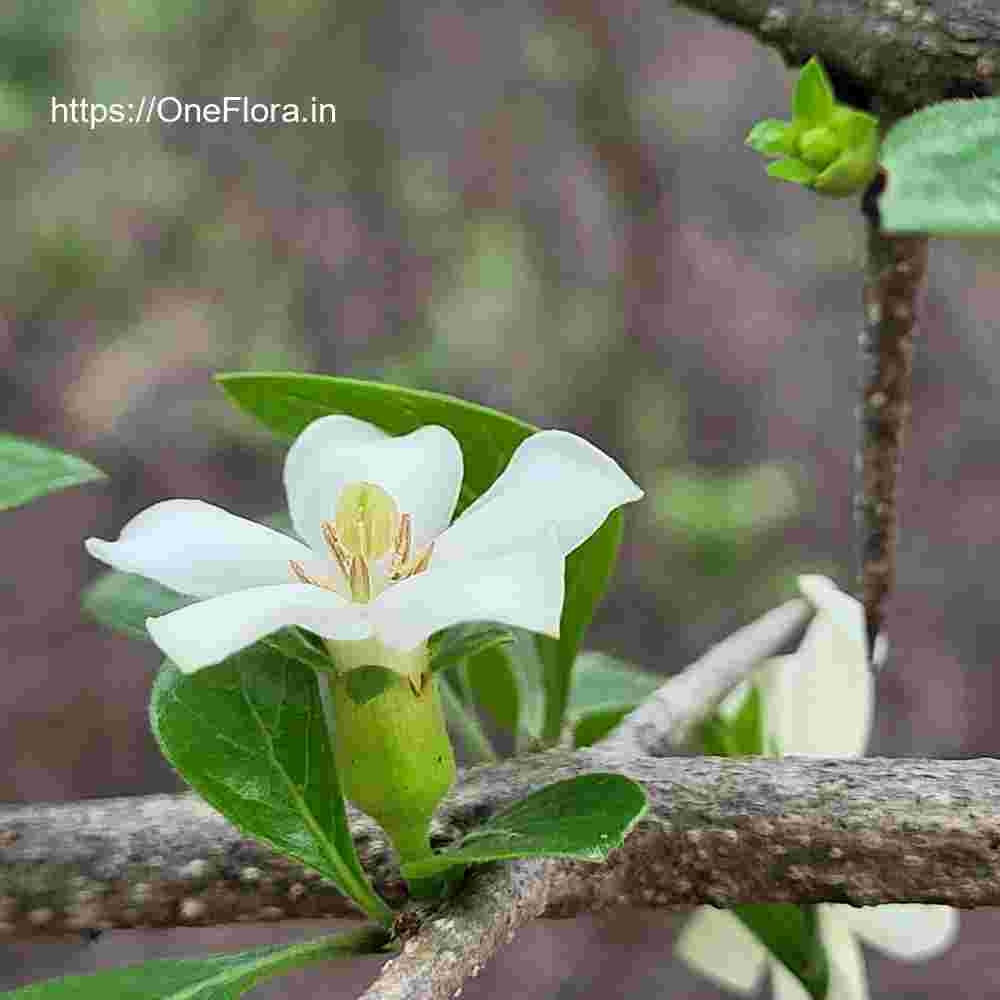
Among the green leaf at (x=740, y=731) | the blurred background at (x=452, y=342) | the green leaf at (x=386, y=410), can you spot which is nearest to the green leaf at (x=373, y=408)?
the green leaf at (x=386, y=410)

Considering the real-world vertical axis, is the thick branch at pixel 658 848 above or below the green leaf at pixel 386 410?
below

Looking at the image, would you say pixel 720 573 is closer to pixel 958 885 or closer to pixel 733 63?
pixel 733 63

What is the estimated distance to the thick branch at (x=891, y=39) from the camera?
40cm

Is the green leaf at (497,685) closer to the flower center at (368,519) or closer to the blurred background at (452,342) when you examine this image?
the flower center at (368,519)

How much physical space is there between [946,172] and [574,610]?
259 mm

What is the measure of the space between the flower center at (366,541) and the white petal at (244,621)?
0.07ft

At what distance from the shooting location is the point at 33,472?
42 cm

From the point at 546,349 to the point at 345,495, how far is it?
1.69 metres

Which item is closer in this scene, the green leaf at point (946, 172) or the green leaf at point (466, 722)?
the green leaf at point (946, 172)

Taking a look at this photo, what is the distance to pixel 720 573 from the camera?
6.35 feet

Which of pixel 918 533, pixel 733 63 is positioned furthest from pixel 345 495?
pixel 733 63

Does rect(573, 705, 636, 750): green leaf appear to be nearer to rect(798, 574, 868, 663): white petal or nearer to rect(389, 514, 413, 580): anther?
rect(798, 574, 868, 663): white petal

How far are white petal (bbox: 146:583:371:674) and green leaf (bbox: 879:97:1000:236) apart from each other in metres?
0.14

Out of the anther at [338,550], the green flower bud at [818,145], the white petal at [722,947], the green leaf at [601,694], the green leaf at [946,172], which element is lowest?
the white petal at [722,947]
